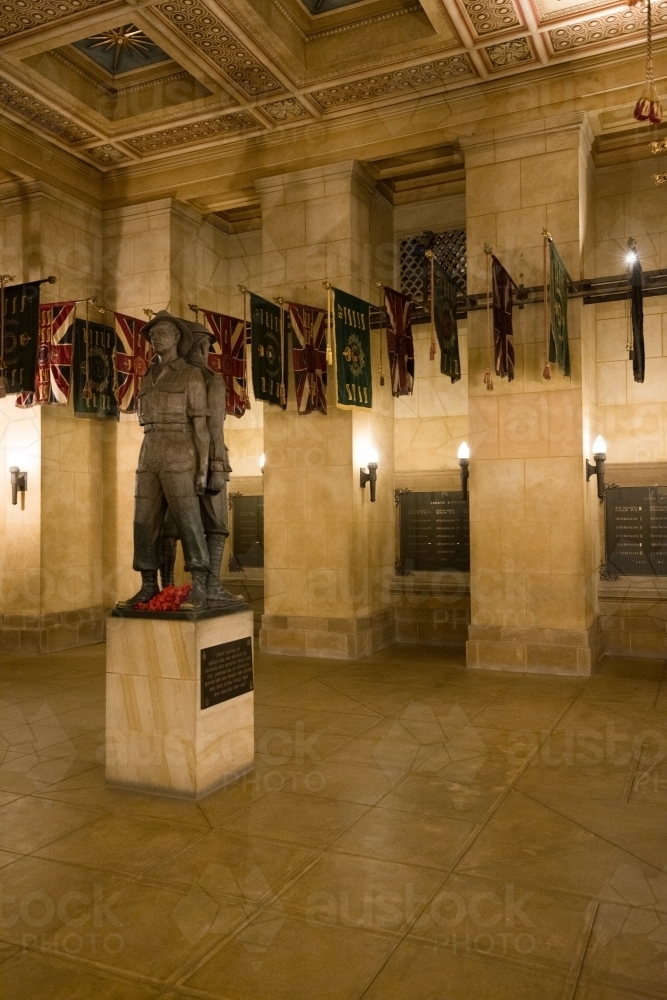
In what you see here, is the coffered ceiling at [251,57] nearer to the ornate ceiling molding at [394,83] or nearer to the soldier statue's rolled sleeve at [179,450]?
the ornate ceiling molding at [394,83]

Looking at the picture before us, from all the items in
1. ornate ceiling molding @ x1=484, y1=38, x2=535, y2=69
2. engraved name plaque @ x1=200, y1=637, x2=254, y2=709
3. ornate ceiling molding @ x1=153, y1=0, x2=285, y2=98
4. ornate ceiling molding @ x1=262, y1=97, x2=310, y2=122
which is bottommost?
engraved name plaque @ x1=200, y1=637, x2=254, y2=709

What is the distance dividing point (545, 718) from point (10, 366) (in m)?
8.03

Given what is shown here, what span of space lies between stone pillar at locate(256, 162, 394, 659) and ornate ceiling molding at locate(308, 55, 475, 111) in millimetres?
806

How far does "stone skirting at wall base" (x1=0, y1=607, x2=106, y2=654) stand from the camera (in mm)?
11195

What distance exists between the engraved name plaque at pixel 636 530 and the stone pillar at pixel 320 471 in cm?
330

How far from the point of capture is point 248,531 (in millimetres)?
13242

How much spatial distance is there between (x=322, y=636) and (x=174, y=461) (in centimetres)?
533

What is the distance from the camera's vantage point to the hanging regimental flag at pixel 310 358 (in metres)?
10.3

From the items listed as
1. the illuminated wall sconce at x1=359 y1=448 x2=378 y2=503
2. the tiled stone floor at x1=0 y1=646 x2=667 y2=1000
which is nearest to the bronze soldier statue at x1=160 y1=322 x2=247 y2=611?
the tiled stone floor at x1=0 y1=646 x2=667 y2=1000

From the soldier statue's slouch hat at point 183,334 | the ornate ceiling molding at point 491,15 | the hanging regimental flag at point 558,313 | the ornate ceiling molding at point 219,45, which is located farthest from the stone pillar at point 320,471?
the soldier statue's slouch hat at point 183,334

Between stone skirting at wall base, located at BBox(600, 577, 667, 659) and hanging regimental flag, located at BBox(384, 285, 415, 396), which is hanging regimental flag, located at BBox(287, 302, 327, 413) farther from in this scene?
stone skirting at wall base, located at BBox(600, 577, 667, 659)

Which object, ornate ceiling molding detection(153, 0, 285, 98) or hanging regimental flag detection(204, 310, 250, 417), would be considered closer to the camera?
ornate ceiling molding detection(153, 0, 285, 98)

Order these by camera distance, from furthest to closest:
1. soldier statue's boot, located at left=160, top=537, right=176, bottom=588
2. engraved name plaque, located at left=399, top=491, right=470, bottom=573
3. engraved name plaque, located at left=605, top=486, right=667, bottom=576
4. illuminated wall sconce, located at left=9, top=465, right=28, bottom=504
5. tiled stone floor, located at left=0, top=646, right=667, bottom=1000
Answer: engraved name plaque, located at left=399, top=491, right=470, bottom=573 < illuminated wall sconce, located at left=9, top=465, right=28, bottom=504 < engraved name plaque, located at left=605, top=486, right=667, bottom=576 < soldier statue's boot, located at left=160, top=537, right=176, bottom=588 < tiled stone floor, located at left=0, top=646, right=667, bottom=1000

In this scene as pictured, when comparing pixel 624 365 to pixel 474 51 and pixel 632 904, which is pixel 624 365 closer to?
pixel 474 51
